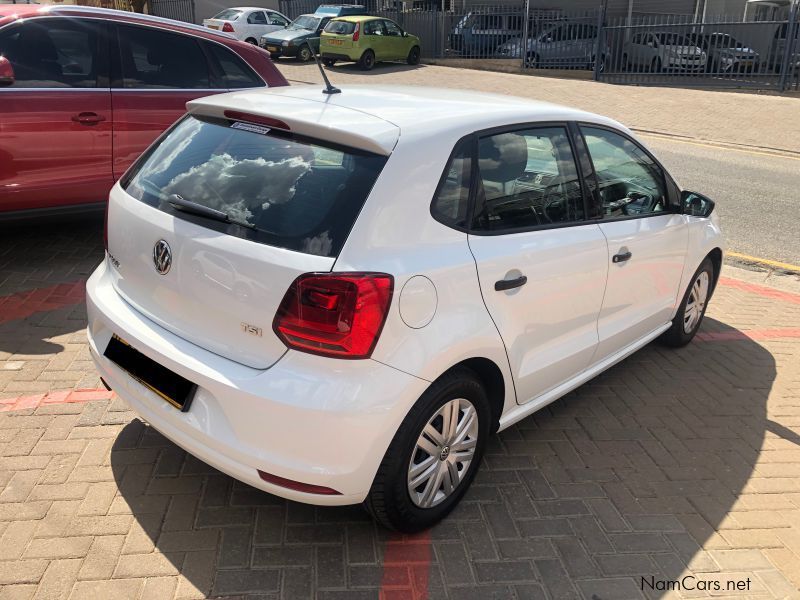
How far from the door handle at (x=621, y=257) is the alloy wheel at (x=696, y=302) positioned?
1174 mm

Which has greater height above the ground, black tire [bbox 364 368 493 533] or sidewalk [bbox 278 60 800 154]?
black tire [bbox 364 368 493 533]

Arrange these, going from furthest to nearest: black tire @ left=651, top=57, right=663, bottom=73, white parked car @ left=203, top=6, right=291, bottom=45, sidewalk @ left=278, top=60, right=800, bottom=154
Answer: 1. white parked car @ left=203, top=6, right=291, bottom=45
2. black tire @ left=651, top=57, right=663, bottom=73
3. sidewalk @ left=278, top=60, right=800, bottom=154

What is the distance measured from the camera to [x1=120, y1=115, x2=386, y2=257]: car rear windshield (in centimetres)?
253

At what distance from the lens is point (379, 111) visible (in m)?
2.93

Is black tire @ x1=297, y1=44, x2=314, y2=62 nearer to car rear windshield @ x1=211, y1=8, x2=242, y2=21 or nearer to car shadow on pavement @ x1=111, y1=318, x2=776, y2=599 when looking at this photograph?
car rear windshield @ x1=211, y1=8, x2=242, y2=21

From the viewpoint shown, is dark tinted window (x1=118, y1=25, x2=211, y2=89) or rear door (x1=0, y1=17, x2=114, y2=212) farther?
dark tinted window (x1=118, y1=25, x2=211, y2=89)

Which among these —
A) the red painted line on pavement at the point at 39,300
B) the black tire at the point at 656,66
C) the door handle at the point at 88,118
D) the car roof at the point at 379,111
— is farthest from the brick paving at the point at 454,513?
the black tire at the point at 656,66

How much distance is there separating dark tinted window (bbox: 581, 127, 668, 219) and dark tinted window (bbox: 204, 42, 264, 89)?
360 centimetres

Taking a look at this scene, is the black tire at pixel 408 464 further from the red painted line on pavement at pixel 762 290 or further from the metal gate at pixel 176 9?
the metal gate at pixel 176 9

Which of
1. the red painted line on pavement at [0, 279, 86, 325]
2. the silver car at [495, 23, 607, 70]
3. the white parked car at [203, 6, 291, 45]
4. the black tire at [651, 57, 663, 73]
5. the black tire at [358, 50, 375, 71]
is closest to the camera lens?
the red painted line on pavement at [0, 279, 86, 325]

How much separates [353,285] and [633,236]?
2017 mm

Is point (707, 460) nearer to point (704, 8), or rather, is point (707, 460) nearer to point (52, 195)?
point (52, 195)

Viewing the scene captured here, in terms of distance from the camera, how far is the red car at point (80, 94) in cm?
505

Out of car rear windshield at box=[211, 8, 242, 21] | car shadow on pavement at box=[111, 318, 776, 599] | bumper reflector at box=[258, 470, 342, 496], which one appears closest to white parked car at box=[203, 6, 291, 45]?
car rear windshield at box=[211, 8, 242, 21]
